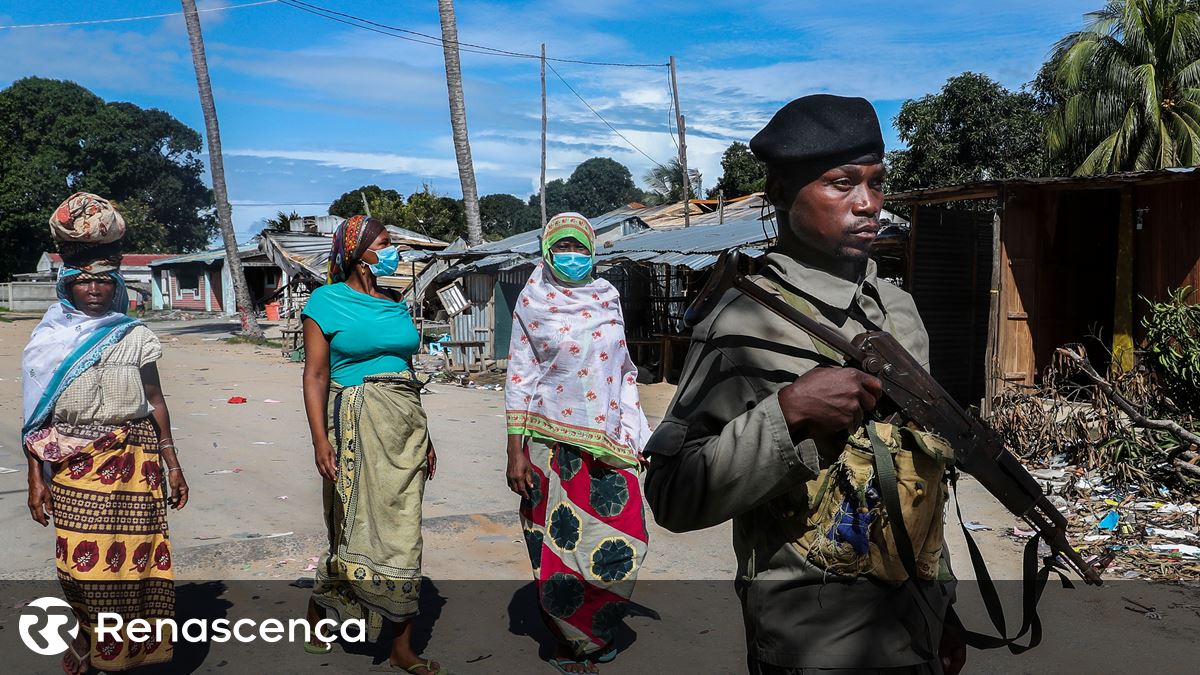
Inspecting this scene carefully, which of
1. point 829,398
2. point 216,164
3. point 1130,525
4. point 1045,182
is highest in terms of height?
point 216,164

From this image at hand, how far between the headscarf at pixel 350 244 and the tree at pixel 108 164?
52.7 meters

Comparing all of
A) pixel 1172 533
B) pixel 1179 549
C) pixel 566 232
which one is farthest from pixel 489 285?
pixel 566 232

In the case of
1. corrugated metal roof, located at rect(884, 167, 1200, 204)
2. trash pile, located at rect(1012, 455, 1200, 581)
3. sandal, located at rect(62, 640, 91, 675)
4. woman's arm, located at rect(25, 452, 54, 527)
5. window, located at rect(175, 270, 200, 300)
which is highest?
corrugated metal roof, located at rect(884, 167, 1200, 204)

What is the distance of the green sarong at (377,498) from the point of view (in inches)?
151

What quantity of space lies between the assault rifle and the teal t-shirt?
2.30m

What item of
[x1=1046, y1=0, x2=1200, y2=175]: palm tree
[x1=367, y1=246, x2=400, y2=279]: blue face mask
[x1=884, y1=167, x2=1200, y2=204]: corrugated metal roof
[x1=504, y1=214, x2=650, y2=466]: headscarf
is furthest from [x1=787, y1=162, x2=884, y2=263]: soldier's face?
[x1=1046, y1=0, x2=1200, y2=175]: palm tree

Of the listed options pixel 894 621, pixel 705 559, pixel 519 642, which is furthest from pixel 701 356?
pixel 705 559

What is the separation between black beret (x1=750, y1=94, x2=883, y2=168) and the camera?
185 centimetres

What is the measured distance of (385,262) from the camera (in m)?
4.07

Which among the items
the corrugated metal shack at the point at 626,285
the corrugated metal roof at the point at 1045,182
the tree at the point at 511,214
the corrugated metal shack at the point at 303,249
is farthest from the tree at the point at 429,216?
the corrugated metal roof at the point at 1045,182

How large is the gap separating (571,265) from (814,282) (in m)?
2.43

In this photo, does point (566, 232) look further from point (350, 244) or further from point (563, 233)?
point (350, 244)

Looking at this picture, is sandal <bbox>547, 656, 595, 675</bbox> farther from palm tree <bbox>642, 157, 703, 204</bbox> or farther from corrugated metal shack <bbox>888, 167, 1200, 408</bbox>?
palm tree <bbox>642, 157, 703, 204</bbox>

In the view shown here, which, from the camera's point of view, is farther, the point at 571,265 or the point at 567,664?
the point at 571,265
